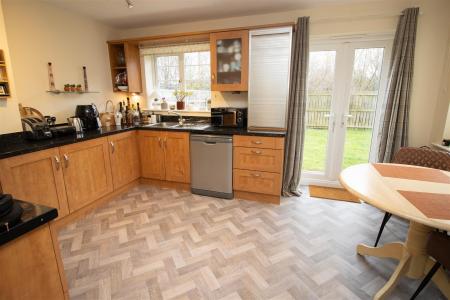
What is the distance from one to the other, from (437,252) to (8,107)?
369 cm

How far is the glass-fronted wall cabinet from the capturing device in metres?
2.93

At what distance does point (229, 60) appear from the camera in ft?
10.0

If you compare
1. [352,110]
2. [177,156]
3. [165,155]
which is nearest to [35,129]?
[165,155]

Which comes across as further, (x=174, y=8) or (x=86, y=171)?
(x=174, y=8)

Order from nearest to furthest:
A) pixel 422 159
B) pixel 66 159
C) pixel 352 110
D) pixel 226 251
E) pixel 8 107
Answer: pixel 226 251 < pixel 422 159 < pixel 8 107 < pixel 66 159 < pixel 352 110

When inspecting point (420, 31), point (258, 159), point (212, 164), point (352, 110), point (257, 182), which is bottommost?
point (257, 182)

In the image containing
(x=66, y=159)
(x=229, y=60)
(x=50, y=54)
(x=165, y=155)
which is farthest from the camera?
(x=165, y=155)

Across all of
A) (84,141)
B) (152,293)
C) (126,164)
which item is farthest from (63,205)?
(152,293)

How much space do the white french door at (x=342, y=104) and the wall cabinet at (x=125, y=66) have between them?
2663 millimetres

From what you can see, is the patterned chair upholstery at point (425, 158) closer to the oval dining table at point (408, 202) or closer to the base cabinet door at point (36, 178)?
the oval dining table at point (408, 202)

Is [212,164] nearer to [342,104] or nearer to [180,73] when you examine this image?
[180,73]

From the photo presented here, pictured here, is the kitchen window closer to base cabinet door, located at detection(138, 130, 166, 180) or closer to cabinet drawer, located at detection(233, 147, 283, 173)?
base cabinet door, located at detection(138, 130, 166, 180)

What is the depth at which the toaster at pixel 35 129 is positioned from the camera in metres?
2.36

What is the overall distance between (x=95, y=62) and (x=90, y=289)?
3.03 meters
